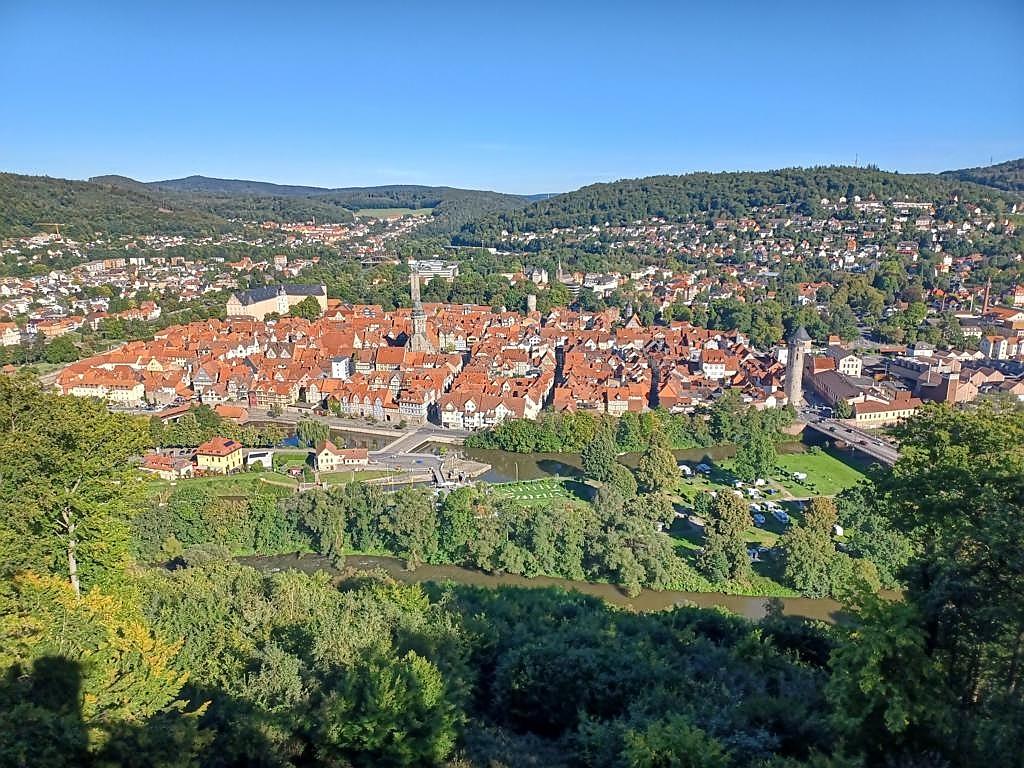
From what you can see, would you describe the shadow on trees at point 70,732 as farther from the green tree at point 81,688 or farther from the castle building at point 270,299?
the castle building at point 270,299

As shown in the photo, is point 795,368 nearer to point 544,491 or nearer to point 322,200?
point 544,491

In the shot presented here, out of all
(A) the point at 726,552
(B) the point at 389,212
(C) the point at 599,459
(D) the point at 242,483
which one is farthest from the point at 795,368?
(B) the point at 389,212

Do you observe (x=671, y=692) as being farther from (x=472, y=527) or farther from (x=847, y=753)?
(x=472, y=527)

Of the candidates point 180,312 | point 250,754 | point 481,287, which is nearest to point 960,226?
point 481,287

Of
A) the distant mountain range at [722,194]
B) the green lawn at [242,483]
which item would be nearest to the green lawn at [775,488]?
the green lawn at [242,483]

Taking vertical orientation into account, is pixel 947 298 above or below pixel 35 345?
above

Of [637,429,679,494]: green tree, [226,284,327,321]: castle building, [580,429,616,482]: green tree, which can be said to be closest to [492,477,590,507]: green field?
[580,429,616,482]: green tree

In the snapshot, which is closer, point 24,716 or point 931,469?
point 24,716
